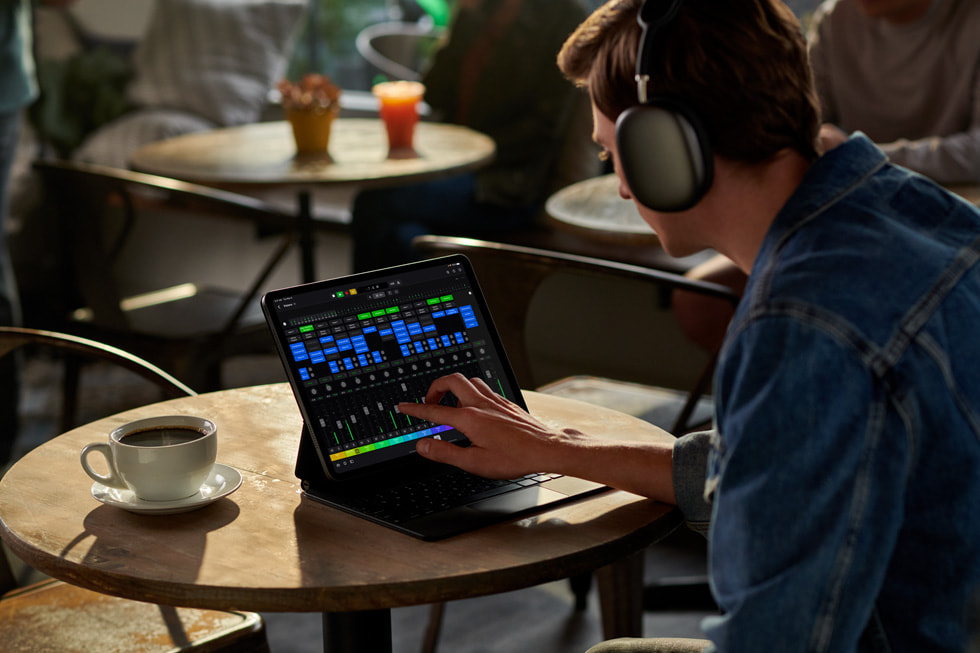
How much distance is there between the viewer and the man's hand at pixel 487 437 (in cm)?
104

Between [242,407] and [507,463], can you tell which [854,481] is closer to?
[507,463]

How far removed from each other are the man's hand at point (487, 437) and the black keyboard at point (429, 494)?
0.11 feet

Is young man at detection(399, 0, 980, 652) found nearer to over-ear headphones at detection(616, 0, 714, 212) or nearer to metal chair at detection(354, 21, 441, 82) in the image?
over-ear headphones at detection(616, 0, 714, 212)

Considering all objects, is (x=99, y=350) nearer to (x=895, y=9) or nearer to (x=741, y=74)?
(x=741, y=74)

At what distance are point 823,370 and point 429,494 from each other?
45 cm

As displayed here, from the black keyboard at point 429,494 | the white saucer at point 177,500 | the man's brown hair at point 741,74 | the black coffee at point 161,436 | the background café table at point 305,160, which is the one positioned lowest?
the background café table at point 305,160

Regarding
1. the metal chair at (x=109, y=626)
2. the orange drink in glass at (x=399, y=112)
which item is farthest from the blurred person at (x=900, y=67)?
the metal chair at (x=109, y=626)

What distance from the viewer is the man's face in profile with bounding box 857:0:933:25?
8.16ft

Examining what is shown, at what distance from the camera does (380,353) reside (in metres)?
1.14

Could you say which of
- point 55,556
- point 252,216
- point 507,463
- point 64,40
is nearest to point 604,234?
point 252,216

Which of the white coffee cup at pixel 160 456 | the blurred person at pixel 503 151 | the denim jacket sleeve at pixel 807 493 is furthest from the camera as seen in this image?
the blurred person at pixel 503 151

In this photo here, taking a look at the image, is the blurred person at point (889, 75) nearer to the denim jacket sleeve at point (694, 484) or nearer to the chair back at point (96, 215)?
the chair back at point (96, 215)

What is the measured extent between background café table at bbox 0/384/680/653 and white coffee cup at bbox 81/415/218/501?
0.08 feet

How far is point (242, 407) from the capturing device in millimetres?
1308
